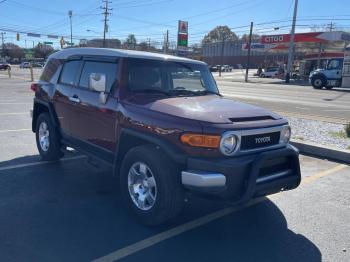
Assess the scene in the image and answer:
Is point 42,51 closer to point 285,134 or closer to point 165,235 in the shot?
point 285,134

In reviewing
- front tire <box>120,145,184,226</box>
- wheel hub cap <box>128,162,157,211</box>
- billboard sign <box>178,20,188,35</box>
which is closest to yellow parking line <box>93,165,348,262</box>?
front tire <box>120,145,184,226</box>

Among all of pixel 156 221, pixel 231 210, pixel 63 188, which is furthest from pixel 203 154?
pixel 63 188

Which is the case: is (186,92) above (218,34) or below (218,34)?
below

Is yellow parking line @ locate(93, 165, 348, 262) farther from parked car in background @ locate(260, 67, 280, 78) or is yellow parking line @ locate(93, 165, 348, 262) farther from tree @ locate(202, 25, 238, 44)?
tree @ locate(202, 25, 238, 44)

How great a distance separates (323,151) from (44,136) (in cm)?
523

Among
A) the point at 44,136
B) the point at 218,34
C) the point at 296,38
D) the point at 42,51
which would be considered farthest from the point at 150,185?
the point at 218,34

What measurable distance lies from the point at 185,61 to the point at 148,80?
81cm

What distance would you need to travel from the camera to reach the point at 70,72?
19.7ft

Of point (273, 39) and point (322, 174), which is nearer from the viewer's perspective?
point (322, 174)

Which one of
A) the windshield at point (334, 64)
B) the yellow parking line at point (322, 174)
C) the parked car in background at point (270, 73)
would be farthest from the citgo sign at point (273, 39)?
the yellow parking line at point (322, 174)

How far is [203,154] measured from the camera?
12.6ft

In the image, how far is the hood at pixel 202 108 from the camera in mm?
4023

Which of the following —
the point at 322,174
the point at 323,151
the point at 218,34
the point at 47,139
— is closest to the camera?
the point at 322,174

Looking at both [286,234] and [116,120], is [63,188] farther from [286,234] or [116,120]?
[286,234]
